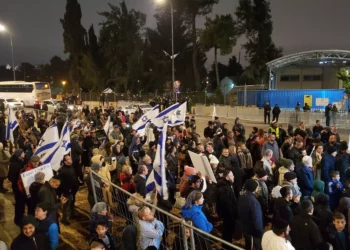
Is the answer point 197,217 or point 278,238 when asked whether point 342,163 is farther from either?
point 278,238

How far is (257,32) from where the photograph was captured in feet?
153

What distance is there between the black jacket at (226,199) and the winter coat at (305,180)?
1.53 metres

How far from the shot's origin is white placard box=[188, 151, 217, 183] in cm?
640

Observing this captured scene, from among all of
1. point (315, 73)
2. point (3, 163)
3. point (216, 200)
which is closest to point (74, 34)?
point (315, 73)

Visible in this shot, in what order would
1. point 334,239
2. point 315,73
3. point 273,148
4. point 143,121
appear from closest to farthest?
point 334,239
point 273,148
point 143,121
point 315,73

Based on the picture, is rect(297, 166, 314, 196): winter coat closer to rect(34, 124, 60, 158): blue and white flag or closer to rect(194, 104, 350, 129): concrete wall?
rect(34, 124, 60, 158): blue and white flag

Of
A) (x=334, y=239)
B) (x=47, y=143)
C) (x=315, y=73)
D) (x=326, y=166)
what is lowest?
(x=334, y=239)

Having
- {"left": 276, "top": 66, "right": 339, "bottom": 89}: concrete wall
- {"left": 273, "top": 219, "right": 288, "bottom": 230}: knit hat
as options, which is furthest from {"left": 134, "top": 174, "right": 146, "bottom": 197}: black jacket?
{"left": 276, "top": 66, "right": 339, "bottom": 89}: concrete wall

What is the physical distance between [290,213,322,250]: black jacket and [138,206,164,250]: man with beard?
1.71 meters

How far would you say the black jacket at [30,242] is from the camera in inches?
168

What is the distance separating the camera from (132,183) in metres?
6.59

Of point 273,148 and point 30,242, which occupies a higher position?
point 273,148

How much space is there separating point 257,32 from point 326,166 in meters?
42.1

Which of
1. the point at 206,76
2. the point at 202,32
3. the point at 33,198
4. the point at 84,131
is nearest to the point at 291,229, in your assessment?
the point at 33,198
